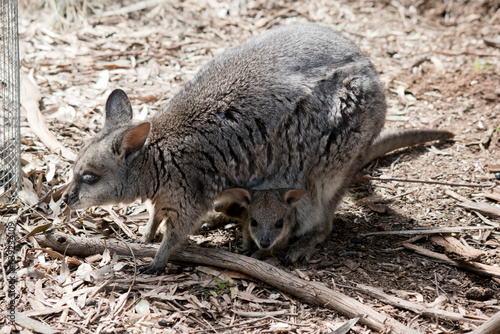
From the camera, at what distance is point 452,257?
17.9ft

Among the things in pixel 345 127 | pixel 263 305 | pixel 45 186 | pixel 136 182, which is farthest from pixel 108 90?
pixel 263 305

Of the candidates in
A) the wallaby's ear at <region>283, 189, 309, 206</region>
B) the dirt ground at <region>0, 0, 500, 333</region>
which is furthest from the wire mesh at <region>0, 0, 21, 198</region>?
the wallaby's ear at <region>283, 189, 309, 206</region>

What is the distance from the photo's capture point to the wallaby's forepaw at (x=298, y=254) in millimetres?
5586

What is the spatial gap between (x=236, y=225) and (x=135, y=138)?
1.80 metres

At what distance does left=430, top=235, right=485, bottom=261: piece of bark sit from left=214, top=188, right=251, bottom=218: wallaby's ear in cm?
196

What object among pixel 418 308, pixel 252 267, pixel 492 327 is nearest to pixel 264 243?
pixel 252 267

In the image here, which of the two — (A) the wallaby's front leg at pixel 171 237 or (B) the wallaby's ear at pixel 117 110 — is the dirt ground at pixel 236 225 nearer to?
(A) the wallaby's front leg at pixel 171 237

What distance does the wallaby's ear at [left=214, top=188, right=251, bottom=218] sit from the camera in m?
5.47

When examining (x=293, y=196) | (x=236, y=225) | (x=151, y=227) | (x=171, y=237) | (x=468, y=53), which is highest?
(x=468, y=53)

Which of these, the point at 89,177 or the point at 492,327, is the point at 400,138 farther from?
the point at 89,177

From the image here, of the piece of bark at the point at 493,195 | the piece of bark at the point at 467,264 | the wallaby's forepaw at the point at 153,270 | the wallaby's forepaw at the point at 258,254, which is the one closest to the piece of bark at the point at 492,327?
the piece of bark at the point at 467,264

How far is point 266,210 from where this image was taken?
218 inches

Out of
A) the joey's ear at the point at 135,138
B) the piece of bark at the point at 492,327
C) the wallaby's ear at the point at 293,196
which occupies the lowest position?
the piece of bark at the point at 492,327

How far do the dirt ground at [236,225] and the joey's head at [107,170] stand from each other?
59 centimetres
